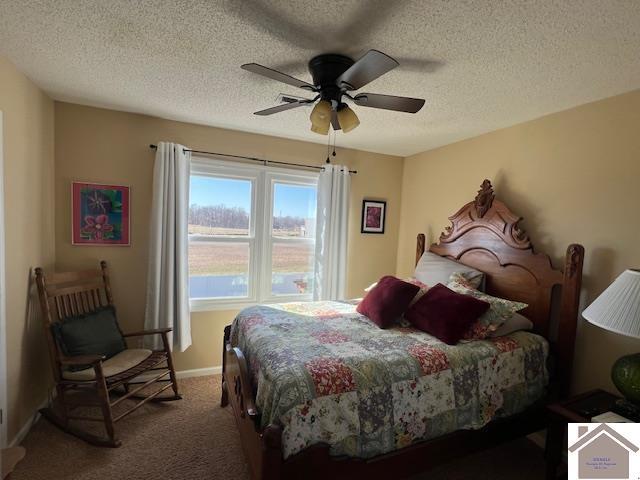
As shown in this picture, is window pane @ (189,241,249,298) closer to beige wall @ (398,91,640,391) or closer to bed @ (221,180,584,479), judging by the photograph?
bed @ (221,180,584,479)

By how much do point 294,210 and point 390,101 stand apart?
1.95 m

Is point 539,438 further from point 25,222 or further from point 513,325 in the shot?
point 25,222

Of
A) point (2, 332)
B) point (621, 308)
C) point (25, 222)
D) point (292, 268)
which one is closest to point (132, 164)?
point (25, 222)

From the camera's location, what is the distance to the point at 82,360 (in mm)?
2098

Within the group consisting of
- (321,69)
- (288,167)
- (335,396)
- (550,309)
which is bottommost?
(335,396)

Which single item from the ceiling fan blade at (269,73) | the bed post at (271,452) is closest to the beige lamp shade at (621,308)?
the bed post at (271,452)

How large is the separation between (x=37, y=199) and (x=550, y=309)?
3.67m

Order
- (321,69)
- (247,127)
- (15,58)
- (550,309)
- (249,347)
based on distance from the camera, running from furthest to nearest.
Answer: (247,127) → (550,309) → (249,347) → (15,58) → (321,69)

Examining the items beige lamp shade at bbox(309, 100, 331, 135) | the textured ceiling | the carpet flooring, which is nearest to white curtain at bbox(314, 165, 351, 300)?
the textured ceiling

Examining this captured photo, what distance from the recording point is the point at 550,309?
7.43ft

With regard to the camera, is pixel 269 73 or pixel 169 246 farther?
pixel 169 246

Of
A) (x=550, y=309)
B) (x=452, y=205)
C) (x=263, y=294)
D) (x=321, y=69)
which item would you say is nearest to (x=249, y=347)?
(x=263, y=294)

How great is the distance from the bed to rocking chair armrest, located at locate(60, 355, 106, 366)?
0.81m

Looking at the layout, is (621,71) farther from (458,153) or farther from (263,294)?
(263,294)
